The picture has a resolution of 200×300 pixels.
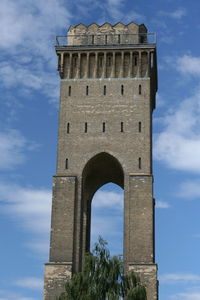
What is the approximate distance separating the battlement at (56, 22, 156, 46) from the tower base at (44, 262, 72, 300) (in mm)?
12840

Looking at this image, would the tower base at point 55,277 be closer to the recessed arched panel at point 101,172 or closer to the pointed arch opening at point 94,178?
the pointed arch opening at point 94,178

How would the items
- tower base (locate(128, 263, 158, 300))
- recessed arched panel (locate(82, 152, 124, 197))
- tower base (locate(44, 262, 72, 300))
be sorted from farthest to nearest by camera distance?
recessed arched panel (locate(82, 152, 124, 197))
tower base (locate(44, 262, 72, 300))
tower base (locate(128, 263, 158, 300))

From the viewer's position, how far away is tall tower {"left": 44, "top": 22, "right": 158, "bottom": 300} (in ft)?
103

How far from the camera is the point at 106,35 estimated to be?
36219 millimetres

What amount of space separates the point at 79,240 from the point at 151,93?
967 centimetres

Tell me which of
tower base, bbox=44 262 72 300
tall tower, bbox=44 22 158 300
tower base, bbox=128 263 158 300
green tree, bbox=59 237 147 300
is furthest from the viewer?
tall tower, bbox=44 22 158 300

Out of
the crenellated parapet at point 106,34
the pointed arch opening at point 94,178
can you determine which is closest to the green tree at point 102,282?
the pointed arch opening at point 94,178

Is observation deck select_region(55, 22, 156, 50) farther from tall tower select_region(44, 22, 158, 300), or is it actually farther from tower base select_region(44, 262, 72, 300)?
tower base select_region(44, 262, 72, 300)

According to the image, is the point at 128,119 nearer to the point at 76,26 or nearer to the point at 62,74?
the point at 62,74

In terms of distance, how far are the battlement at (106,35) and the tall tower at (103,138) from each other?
0.06 meters

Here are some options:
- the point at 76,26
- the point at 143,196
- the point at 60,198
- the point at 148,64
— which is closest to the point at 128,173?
the point at 143,196

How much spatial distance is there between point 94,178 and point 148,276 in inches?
358

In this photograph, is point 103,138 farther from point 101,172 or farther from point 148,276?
point 148,276

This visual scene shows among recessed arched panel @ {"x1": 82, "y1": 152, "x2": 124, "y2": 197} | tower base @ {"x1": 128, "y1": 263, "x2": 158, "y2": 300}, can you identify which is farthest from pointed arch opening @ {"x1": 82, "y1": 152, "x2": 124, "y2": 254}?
tower base @ {"x1": 128, "y1": 263, "x2": 158, "y2": 300}
